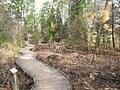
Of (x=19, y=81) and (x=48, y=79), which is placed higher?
(x=48, y=79)

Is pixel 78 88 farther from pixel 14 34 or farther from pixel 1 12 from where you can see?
pixel 14 34

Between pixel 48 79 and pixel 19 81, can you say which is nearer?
pixel 48 79

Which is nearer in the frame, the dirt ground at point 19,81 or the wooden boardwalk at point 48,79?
the wooden boardwalk at point 48,79

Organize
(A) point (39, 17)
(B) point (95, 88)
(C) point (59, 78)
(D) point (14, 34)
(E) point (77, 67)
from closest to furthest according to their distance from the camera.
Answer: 1. (B) point (95, 88)
2. (C) point (59, 78)
3. (E) point (77, 67)
4. (D) point (14, 34)
5. (A) point (39, 17)

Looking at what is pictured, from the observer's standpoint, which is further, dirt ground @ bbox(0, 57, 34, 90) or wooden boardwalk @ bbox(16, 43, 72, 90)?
dirt ground @ bbox(0, 57, 34, 90)

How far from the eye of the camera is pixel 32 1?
45406 millimetres

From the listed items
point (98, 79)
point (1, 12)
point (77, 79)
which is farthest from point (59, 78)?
point (1, 12)

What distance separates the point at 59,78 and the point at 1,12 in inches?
554

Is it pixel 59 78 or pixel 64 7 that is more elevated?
pixel 64 7

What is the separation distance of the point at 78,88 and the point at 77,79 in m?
1.32

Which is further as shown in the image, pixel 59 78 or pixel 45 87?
pixel 59 78

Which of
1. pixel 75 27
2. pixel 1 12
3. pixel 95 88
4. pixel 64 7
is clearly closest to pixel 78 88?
pixel 95 88

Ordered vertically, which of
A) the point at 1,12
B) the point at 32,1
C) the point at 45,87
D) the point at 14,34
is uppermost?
the point at 32,1

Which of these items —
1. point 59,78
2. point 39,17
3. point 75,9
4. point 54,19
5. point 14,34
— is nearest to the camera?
point 59,78
